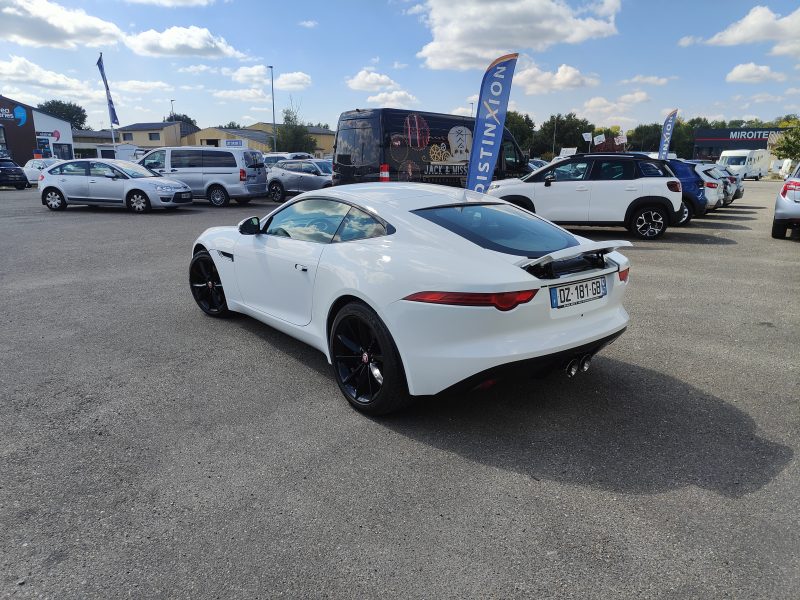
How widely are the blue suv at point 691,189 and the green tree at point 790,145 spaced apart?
4728 cm

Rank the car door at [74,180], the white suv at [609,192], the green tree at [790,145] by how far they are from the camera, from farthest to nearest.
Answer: the green tree at [790,145] < the car door at [74,180] < the white suv at [609,192]

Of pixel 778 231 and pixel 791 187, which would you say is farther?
pixel 778 231

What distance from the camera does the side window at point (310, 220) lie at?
163 inches

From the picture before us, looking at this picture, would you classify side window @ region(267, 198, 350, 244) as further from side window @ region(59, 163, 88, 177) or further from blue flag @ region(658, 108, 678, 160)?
blue flag @ region(658, 108, 678, 160)

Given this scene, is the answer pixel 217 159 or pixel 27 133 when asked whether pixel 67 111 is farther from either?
pixel 217 159

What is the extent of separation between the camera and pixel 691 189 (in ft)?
45.1

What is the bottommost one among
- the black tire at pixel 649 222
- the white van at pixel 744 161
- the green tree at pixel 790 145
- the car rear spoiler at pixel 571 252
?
the black tire at pixel 649 222

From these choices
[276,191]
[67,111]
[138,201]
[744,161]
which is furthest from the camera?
[67,111]

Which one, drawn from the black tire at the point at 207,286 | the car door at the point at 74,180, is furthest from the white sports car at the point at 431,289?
the car door at the point at 74,180

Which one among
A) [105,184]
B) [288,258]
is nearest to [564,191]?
[288,258]

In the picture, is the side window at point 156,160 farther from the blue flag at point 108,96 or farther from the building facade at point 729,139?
the building facade at point 729,139

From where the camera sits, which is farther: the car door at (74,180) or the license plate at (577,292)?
the car door at (74,180)

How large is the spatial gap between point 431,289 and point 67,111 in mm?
150486

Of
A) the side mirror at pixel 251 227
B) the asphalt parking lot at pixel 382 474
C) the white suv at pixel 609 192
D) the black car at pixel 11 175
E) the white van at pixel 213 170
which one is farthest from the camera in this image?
the black car at pixel 11 175
